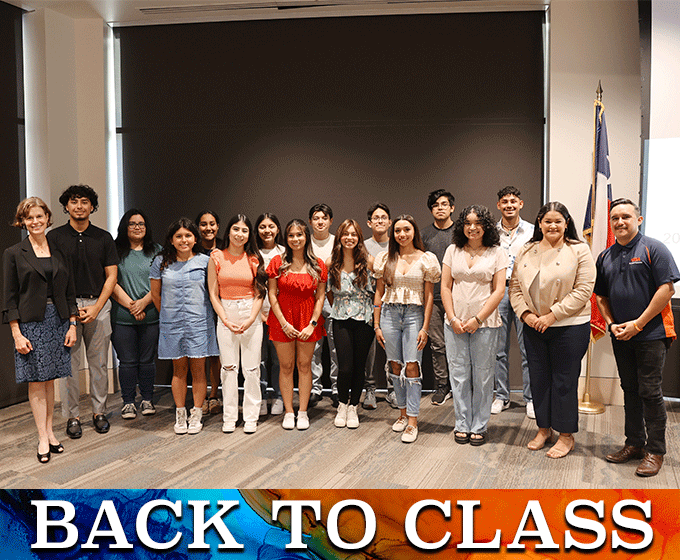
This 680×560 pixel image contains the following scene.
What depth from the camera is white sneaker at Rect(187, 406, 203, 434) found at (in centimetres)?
358

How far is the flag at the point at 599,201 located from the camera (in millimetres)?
3986

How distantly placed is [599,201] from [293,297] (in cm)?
257

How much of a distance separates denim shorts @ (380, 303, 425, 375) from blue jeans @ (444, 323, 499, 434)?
0.66 feet

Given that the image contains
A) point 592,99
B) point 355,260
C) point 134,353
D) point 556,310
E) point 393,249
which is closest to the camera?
point 556,310

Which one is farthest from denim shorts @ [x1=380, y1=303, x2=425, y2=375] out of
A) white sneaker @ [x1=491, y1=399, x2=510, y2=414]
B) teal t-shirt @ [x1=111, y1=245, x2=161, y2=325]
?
teal t-shirt @ [x1=111, y1=245, x2=161, y2=325]

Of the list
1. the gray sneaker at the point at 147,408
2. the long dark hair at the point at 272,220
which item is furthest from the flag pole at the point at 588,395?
the gray sneaker at the point at 147,408

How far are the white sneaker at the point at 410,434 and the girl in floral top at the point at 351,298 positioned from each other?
0.51 m

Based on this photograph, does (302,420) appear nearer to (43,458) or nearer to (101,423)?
(101,423)

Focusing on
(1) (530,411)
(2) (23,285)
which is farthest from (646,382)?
(2) (23,285)

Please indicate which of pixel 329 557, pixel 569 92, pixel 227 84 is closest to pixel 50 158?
pixel 227 84

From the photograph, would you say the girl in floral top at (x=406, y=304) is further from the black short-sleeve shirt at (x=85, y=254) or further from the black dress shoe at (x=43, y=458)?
the black dress shoe at (x=43, y=458)

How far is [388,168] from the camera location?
4707 millimetres

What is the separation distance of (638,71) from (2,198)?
5.59 m

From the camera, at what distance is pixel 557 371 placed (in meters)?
3.02
